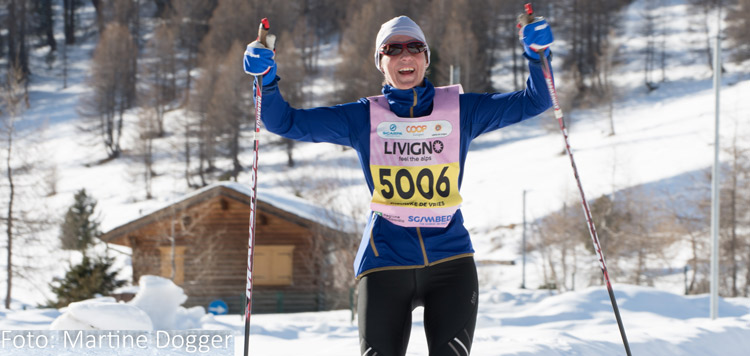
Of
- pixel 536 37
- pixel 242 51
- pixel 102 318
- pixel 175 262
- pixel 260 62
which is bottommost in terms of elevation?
pixel 175 262

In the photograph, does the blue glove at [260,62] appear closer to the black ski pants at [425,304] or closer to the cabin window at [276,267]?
the black ski pants at [425,304]

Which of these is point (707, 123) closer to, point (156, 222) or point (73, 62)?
point (156, 222)

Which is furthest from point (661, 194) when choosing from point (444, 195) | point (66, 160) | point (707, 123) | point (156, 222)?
point (66, 160)

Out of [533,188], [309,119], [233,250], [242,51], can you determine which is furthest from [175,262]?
[242,51]

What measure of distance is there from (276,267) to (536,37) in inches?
826

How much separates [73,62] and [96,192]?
29.0m

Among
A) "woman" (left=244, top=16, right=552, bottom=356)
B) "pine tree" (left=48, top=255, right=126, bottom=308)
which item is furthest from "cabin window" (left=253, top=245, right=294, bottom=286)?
"woman" (left=244, top=16, right=552, bottom=356)

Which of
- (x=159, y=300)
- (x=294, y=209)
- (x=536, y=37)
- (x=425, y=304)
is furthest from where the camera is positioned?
(x=294, y=209)

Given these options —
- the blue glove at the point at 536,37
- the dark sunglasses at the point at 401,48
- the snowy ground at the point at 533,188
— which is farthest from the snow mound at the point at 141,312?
the blue glove at the point at 536,37

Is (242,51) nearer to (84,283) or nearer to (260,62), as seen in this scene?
(84,283)

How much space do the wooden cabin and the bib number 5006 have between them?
1848 centimetres

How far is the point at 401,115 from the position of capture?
3.39 m

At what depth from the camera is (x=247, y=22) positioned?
6769 centimetres

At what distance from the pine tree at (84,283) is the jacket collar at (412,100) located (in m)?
17.5
